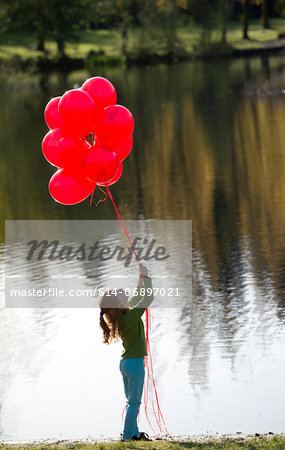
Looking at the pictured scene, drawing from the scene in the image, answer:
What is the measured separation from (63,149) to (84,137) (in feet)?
0.72

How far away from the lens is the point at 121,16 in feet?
223

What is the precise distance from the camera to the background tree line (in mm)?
61688

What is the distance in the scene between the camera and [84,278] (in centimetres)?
1256

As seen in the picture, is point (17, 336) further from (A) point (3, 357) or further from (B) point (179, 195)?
(B) point (179, 195)

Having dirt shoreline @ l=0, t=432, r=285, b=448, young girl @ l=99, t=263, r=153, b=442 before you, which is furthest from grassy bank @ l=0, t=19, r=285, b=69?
young girl @ l=99, t=263, r=153, b=442

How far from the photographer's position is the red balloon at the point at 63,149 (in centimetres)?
776

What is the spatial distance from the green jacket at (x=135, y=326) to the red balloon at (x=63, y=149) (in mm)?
1581

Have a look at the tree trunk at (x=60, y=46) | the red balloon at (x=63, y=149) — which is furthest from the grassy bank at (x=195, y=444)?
the tree trunk at (x=60, y=46)

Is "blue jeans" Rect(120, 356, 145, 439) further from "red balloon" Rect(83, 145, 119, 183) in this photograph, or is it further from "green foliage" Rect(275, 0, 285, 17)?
"green foliage" Rect(275, 0, 285, 17)

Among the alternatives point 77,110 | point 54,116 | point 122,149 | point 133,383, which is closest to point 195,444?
point 133,383

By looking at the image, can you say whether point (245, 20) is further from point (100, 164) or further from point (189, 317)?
point (100, 164)

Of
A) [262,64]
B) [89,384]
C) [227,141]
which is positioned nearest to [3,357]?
[89,384]

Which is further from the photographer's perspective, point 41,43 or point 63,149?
point 41,43

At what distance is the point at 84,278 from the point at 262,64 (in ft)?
136
